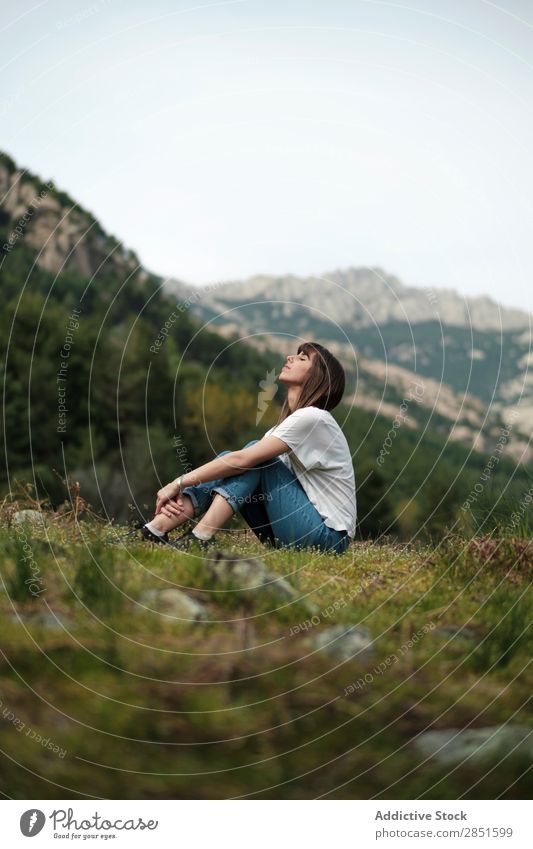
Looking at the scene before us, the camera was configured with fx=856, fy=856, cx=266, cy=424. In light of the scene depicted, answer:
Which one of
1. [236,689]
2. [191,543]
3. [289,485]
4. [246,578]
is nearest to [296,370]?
[289,485]

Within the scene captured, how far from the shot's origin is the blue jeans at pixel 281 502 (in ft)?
20.4

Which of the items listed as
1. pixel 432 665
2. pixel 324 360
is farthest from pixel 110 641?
pixel 324 360

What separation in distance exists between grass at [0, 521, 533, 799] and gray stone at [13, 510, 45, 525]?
1.94 meters

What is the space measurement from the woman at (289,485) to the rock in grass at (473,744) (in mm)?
2855

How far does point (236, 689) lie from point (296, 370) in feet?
11.3

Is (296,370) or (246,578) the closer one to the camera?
(246,578)

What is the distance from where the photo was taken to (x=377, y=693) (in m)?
3.61

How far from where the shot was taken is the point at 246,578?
448 cm

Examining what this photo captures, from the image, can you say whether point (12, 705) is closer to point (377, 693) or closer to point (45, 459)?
point (377, 693)

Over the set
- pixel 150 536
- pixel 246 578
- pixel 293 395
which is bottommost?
pixel 150 536

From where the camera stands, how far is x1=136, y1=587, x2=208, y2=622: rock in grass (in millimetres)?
4156

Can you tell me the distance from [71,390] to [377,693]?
7068 centimetres

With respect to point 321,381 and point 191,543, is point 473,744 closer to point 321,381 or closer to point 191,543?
point 191,543

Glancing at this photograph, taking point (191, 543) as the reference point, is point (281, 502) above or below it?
above
